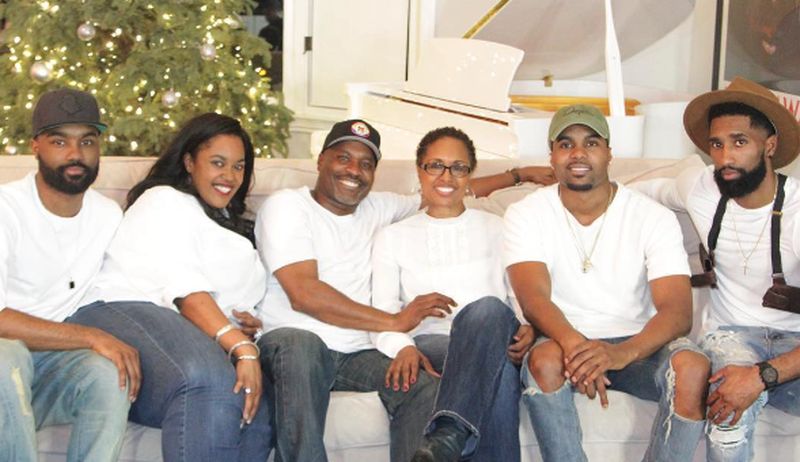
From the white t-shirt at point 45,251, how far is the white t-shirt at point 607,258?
40.5 inches

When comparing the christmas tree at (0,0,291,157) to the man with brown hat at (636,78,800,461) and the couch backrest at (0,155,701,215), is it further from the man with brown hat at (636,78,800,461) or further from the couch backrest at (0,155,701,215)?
the man with brown hat at (636,78,800,461)

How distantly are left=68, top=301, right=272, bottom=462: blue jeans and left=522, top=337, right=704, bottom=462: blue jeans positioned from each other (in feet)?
2.03

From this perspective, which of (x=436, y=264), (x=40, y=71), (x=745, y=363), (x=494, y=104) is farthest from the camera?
(x=40, y=71)

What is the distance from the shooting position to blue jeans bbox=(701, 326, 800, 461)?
240 cm

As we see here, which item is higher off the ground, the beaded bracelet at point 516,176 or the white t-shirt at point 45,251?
the beaded bracelet at point 516,176

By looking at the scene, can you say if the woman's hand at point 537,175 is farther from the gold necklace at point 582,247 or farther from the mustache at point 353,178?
the mustache at point 353,178

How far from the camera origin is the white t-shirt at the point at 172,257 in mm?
2641

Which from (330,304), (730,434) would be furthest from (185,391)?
(730,434)

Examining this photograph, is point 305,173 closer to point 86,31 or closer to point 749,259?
point 749,259

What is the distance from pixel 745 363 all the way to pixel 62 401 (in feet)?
5.04

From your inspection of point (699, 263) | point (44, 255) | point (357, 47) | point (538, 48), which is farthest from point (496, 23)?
point (44, 255)

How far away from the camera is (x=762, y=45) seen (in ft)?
16.7

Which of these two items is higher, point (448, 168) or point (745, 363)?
point (448, 168)

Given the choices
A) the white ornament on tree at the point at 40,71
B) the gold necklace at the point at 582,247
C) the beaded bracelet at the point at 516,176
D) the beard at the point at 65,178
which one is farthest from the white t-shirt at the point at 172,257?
the white ornament on tree at the point at 40,71
